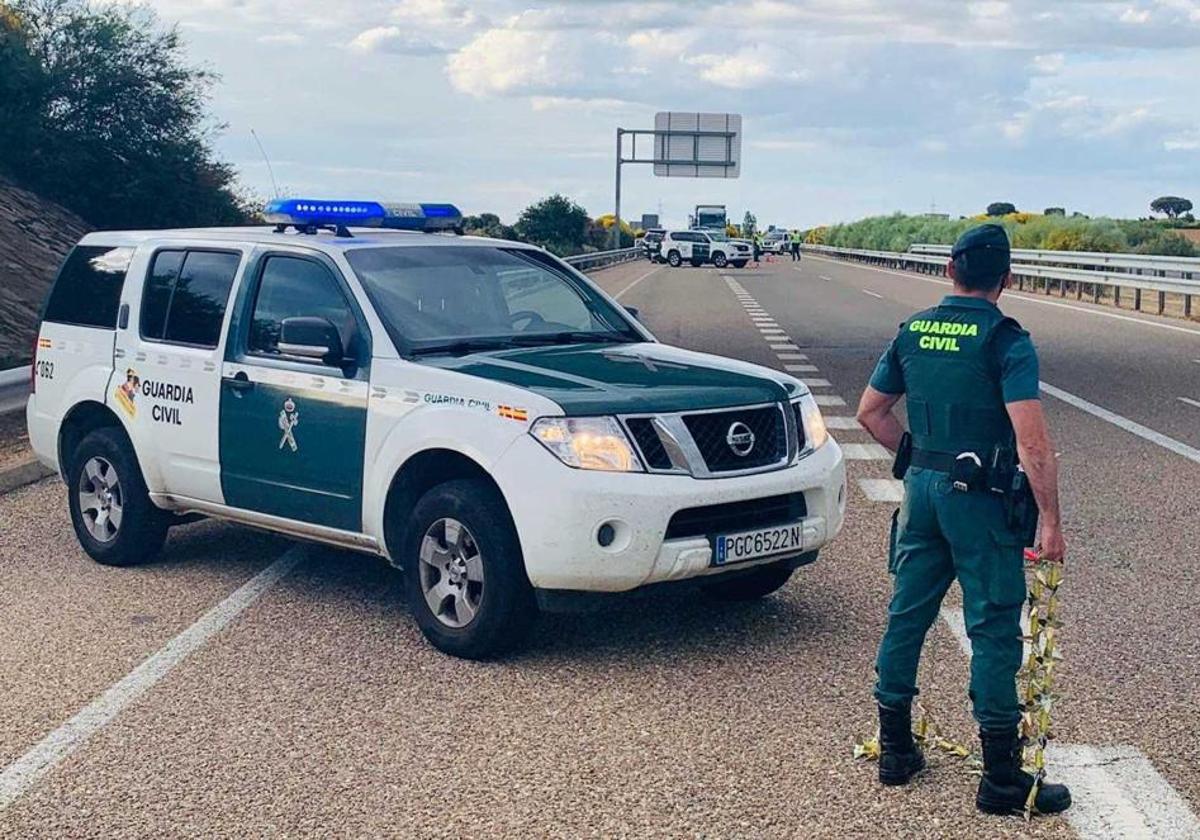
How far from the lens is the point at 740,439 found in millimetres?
6355

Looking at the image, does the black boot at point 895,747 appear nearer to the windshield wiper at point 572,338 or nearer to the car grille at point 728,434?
the car grille at point 728,434

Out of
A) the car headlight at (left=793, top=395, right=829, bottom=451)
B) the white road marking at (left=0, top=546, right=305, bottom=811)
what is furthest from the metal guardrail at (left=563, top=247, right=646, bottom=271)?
the car headlight at (left=793, top=395, right=829, bottom=451)

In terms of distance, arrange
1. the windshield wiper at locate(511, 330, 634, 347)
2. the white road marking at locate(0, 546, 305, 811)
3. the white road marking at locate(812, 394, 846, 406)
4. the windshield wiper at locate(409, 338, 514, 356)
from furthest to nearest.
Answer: the white road marking at locate(812, 394, 846, 406), the windshield wiper at locate(511, 330, 634, 347), the windshield wiper at locate(409, 338, 514, 356), the white road marking at locate(0, 546, 305, 811)

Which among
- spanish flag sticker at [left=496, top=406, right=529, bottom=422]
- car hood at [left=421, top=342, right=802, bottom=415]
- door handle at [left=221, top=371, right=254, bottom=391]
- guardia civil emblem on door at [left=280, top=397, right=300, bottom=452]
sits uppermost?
car hood at [left=421, top=342, right=802, bottom=415]

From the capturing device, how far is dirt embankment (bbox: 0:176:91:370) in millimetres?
17422

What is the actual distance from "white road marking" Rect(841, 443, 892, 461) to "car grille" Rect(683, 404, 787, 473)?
526 centimetres

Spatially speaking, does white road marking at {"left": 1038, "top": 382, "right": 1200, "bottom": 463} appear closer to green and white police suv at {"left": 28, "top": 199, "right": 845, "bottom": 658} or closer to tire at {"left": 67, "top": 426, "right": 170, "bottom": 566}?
green and white police suv at {"left": 28, "top": 199, "right": 845, "bottom": 658}

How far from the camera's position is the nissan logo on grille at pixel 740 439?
632 centimetres

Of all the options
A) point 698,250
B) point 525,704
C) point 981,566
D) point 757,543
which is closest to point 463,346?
point 757,543

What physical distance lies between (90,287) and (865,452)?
594 centimetres

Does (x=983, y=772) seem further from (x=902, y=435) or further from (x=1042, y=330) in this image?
(x=1042, y=330)

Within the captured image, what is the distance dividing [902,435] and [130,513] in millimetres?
4272

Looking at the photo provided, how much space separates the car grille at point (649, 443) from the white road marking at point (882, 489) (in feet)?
13.4

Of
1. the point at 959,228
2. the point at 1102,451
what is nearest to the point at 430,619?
the point at 1102,451
